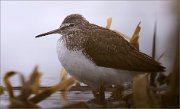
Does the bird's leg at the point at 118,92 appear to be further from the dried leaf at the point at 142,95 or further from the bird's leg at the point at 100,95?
the dried leaf at the point at 142,95

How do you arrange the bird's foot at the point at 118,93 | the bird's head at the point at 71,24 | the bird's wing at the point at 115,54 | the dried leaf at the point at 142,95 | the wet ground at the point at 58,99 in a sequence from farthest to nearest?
the bird's head at the point at 71,24, the bird's wing at the point at 115,54, the bird's foot at the point at 118,93, the wet ground at the point at 58,99, the dried leaf at the point at 142,95

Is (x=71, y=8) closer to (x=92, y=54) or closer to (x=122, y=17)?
(x=122, y=17)

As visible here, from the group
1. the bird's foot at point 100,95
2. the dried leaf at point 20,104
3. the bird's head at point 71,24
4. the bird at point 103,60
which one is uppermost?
the bird's head at point 71,24

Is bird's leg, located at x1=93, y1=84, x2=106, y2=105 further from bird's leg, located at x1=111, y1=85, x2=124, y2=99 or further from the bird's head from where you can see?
the bird's head

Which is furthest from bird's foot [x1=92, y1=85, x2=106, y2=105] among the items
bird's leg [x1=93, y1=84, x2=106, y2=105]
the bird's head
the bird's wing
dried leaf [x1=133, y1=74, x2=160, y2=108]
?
the bird's head

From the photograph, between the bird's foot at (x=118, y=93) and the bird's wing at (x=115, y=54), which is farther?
the bird's wing at (x=115, y=54)

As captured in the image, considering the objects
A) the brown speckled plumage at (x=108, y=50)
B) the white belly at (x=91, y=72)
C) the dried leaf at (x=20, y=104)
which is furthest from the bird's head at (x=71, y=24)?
the dried leaf at (x=20, y=104)

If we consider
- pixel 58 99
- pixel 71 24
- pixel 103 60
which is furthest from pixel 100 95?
pixel 71 24
